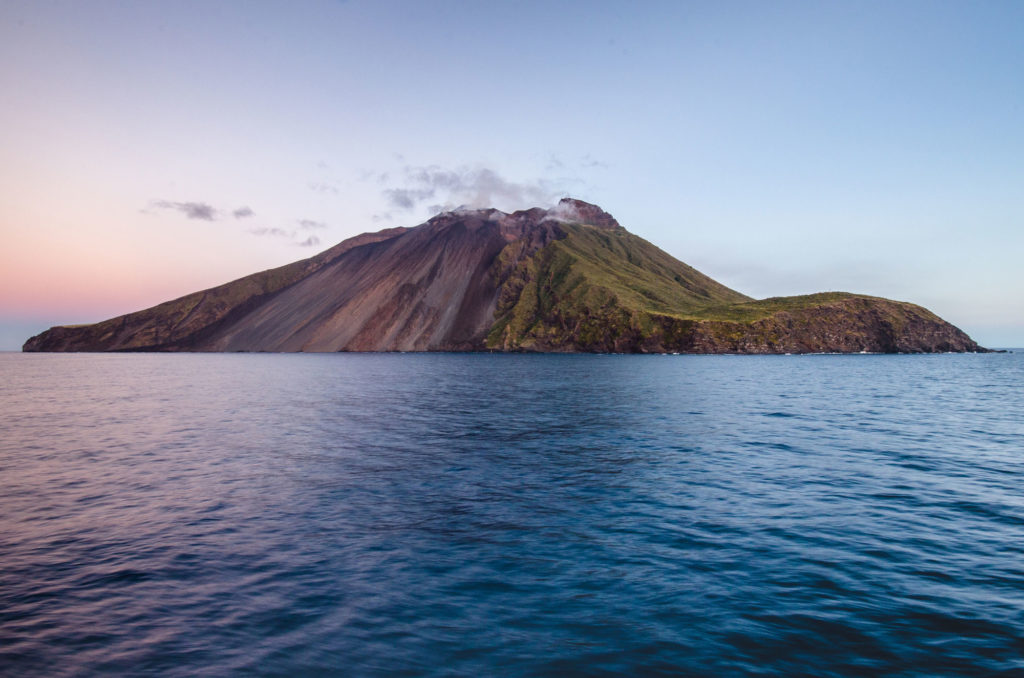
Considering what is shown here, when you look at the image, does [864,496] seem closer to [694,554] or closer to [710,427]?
[694,554]

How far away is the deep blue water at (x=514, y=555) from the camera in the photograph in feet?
36.4

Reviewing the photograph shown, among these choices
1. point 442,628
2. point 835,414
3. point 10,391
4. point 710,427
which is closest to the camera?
point 442,628

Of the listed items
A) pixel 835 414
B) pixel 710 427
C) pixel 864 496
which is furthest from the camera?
pixel 835 414

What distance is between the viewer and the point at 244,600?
528 inches

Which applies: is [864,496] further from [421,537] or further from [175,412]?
[175,412]

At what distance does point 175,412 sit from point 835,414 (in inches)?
2662

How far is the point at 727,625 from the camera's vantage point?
1208cm

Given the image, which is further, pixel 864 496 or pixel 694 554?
pixel 864 496

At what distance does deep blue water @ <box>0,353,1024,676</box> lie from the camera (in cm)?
1110

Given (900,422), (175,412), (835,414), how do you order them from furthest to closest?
1. (175,412)
2. (835,414)
3. (900,422)

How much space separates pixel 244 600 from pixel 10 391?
10051 cm

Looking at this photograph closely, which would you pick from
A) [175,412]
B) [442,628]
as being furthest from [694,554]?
[175,412]

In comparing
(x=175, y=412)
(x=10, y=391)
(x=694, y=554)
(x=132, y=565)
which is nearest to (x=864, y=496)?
(x=694, y=554)

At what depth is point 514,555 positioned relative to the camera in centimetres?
1647
